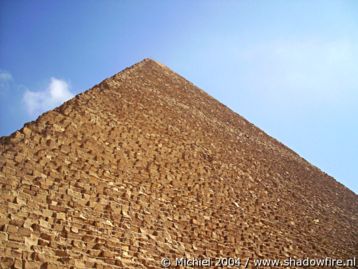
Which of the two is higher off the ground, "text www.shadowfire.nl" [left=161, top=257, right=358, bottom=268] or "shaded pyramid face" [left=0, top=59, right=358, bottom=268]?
"shaded pyramid face" [left=0, top=59, right=358, bottom=268]

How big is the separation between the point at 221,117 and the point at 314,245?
5.40 meters

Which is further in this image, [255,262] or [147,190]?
[255,262]

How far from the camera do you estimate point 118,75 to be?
10516 mm

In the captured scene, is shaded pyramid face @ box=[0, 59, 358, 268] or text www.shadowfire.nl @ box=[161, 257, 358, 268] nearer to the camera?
shaded pyramid face @ box=[0, 59, 358, 268]

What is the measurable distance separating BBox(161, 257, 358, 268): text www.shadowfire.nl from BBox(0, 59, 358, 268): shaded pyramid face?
0.36 feet

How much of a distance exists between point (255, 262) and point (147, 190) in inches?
92.9

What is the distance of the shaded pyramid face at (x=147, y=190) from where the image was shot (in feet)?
17.1

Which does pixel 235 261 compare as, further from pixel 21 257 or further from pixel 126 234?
pixel 21 257

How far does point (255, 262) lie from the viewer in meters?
7.52

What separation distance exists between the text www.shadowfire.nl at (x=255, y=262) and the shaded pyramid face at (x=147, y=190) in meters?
0.11

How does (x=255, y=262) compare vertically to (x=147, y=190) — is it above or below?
below

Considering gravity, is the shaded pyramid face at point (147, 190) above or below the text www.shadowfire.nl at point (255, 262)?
above

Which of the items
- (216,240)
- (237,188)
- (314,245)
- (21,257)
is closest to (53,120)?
(21,257)

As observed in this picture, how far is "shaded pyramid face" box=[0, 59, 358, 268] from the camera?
205 inches
